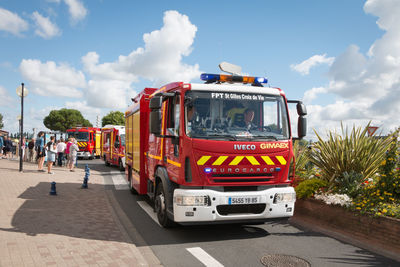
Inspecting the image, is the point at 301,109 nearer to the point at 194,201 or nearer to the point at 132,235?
the point at 194,201

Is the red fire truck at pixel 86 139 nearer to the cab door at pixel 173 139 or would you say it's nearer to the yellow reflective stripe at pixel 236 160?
the cab door at pixel 173 139

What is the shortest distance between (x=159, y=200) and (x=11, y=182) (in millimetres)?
7876

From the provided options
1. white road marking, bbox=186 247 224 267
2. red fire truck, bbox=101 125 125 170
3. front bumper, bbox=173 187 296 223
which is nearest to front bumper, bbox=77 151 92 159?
red fire truck, bbox=101 125 125 170

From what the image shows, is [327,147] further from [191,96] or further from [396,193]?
[191,96]

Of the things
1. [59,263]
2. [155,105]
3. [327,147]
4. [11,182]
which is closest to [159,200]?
[155,105]

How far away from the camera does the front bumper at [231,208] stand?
532cm

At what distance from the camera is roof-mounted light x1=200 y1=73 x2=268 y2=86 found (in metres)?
6.47

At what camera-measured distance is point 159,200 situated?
6473 millimetres

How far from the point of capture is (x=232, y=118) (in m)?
5.73

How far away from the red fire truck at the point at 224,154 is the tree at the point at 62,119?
89591 millimetres

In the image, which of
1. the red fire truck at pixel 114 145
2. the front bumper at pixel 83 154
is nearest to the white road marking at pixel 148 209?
the red fire truck at pixel 114 145

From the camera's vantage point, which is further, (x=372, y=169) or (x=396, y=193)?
(x=372, y=169)

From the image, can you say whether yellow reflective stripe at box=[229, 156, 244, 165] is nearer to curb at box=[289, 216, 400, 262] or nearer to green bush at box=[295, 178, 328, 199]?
curb at box=[289, 216, 400, 262]

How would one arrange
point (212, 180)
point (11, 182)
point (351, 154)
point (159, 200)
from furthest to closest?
point (11, 182) < point (351, 154) < point (159, 200) < point (212, 180)
